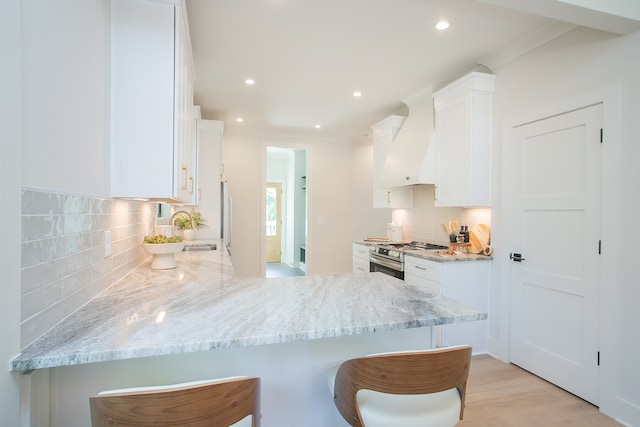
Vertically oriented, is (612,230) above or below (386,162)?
below

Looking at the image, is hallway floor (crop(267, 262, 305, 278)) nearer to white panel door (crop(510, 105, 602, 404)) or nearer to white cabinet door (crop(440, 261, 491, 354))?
white cabinet door (crop(440, 261, 491, 354))

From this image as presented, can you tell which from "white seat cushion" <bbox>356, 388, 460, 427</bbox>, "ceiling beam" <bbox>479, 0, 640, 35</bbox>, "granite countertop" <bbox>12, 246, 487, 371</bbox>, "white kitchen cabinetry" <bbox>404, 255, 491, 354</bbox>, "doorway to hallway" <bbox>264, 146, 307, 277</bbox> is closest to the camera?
"granite countertop" <bbox>12, 246, 487, 371</bbox>

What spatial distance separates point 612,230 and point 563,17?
1.34 m

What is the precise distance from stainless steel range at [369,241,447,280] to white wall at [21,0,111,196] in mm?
2687

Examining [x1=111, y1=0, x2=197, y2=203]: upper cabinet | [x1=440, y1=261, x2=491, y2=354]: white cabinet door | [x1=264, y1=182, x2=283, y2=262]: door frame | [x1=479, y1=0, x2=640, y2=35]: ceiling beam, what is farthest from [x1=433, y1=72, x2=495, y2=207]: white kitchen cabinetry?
[x1=264, y1=182, x2=283, y2=262]: door frame

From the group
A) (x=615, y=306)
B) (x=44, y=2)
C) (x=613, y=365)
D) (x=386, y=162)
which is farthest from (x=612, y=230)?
(x=44, y=2)

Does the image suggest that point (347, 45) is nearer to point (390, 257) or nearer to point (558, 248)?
point (390, 257)

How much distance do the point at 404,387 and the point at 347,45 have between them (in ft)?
8.37

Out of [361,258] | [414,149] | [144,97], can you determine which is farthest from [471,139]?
[144,97]

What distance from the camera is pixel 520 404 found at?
2.09 m

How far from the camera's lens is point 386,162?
4.04 metres

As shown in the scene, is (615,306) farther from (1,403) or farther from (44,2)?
(44,2)

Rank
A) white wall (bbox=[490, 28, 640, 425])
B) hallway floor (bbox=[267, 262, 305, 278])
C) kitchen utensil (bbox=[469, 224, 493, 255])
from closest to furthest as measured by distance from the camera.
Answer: white wall (bbox=[490, 28, 640, 425])
kitchen utensil (bbox=[469, 224, 493, 255])
hallway floor (bbox=[267, 262, 305, 278])

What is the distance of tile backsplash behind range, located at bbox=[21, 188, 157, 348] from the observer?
891 millimetres
